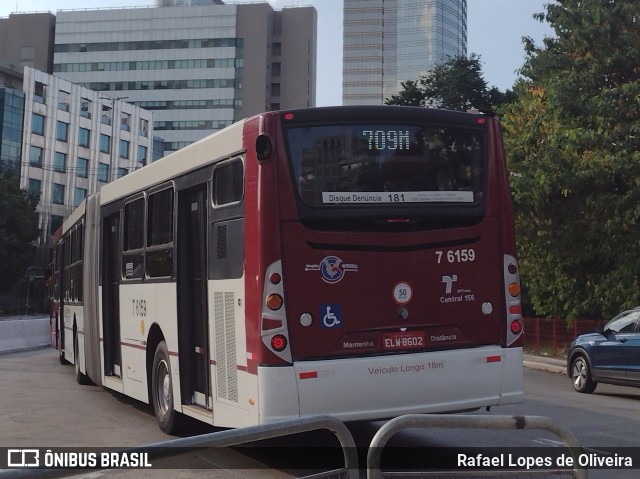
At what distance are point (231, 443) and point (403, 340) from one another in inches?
158

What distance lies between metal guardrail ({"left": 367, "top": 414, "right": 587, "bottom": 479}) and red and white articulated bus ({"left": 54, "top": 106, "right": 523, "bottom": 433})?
113 inches

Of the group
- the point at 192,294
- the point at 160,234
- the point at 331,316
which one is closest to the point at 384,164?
the point at 331,316

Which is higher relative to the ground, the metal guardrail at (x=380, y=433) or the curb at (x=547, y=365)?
the metal guardrail at (x=380, y=433)

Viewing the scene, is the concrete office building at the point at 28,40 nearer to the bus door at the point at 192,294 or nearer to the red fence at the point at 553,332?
the red fence at the point at 553,332

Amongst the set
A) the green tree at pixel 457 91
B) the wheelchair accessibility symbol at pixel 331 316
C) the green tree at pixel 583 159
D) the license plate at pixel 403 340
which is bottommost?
the license plate at pixel 403 340

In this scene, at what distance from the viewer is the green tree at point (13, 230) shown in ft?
216

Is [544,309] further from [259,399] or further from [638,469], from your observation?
[259,399]

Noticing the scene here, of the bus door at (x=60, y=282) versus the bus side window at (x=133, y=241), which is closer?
the bus side window at (x=133, y=241)

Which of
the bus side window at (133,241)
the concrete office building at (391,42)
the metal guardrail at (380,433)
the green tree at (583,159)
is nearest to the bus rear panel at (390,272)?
the metal guardrail at (380,433)

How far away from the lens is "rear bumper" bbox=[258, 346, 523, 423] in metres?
7.43

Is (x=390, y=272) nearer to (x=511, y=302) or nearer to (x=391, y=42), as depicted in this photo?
(x=511, y=302)

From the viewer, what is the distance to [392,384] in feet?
25.3

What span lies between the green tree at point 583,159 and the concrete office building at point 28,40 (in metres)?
104

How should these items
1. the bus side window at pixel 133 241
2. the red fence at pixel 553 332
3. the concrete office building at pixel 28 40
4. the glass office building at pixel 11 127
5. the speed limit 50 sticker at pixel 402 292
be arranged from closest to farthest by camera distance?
the speed limit 50 sticker at pixel 402 292, the bus side window at pixel 133 241, the red fence at pixel 553 332, the glass office building at pixel 11 127, the concrete office building at pixel 28 40
